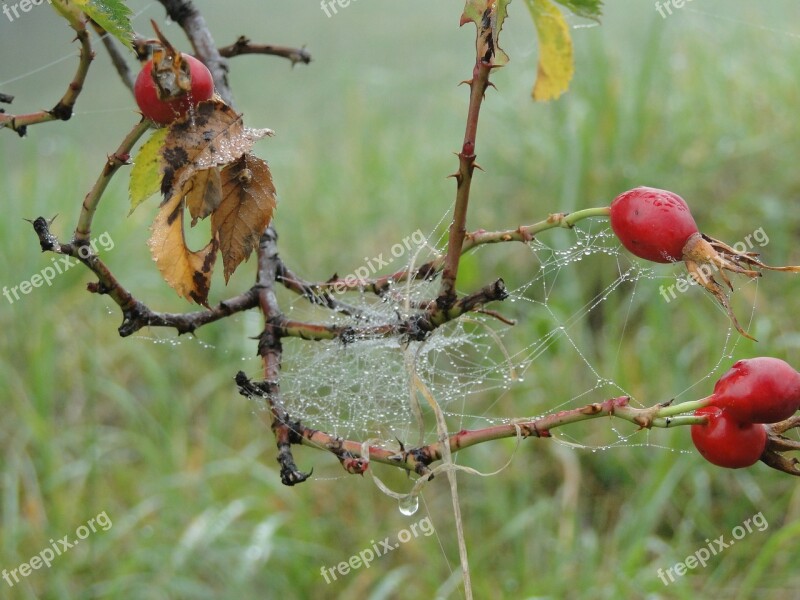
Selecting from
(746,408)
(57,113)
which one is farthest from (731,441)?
(57,113)

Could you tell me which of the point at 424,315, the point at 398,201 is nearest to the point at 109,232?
the point at 398,201

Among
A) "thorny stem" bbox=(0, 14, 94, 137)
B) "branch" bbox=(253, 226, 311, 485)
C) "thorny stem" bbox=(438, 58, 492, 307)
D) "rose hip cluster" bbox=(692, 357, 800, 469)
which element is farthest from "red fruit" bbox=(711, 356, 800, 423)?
"thorny stem" bbox=(0, 14, 94, 137)

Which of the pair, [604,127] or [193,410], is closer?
[193,410]

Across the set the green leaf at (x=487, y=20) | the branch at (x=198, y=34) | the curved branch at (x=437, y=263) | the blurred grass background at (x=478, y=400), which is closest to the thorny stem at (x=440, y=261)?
the curved branch at (x=437, y=263)

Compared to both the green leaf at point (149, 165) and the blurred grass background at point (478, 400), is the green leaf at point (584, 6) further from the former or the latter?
the blurred grass background at point (478, 400)

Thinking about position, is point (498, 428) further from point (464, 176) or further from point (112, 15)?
point (112, 15)

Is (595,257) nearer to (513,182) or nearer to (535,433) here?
(513,182)
